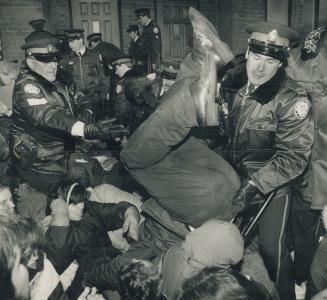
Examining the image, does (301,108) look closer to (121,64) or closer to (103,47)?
(121,64)

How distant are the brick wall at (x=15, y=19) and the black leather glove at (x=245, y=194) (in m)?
7.86

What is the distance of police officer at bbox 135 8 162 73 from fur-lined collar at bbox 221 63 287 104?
6078 millimetres

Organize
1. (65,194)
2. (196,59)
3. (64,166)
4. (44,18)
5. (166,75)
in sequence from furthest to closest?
(44,18) < (166,75) < (64,166) < (65,194) < (196,59)

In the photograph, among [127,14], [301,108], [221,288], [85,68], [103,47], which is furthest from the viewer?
[127,14]

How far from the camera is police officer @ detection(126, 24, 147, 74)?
925 centimetres

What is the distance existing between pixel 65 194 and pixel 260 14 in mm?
7695

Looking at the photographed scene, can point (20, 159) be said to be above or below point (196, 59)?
below

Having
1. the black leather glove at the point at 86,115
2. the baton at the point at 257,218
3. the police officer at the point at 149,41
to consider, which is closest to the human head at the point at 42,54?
the black leather glove at the point at 86,115

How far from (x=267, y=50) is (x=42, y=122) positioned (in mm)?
1819

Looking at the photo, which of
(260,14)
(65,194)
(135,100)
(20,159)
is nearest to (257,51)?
(65,194)

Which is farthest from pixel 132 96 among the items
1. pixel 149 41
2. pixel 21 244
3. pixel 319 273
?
pixel 21 244

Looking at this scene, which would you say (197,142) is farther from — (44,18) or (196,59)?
(44,18)

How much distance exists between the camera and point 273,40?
2.80m

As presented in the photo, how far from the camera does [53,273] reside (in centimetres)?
251
